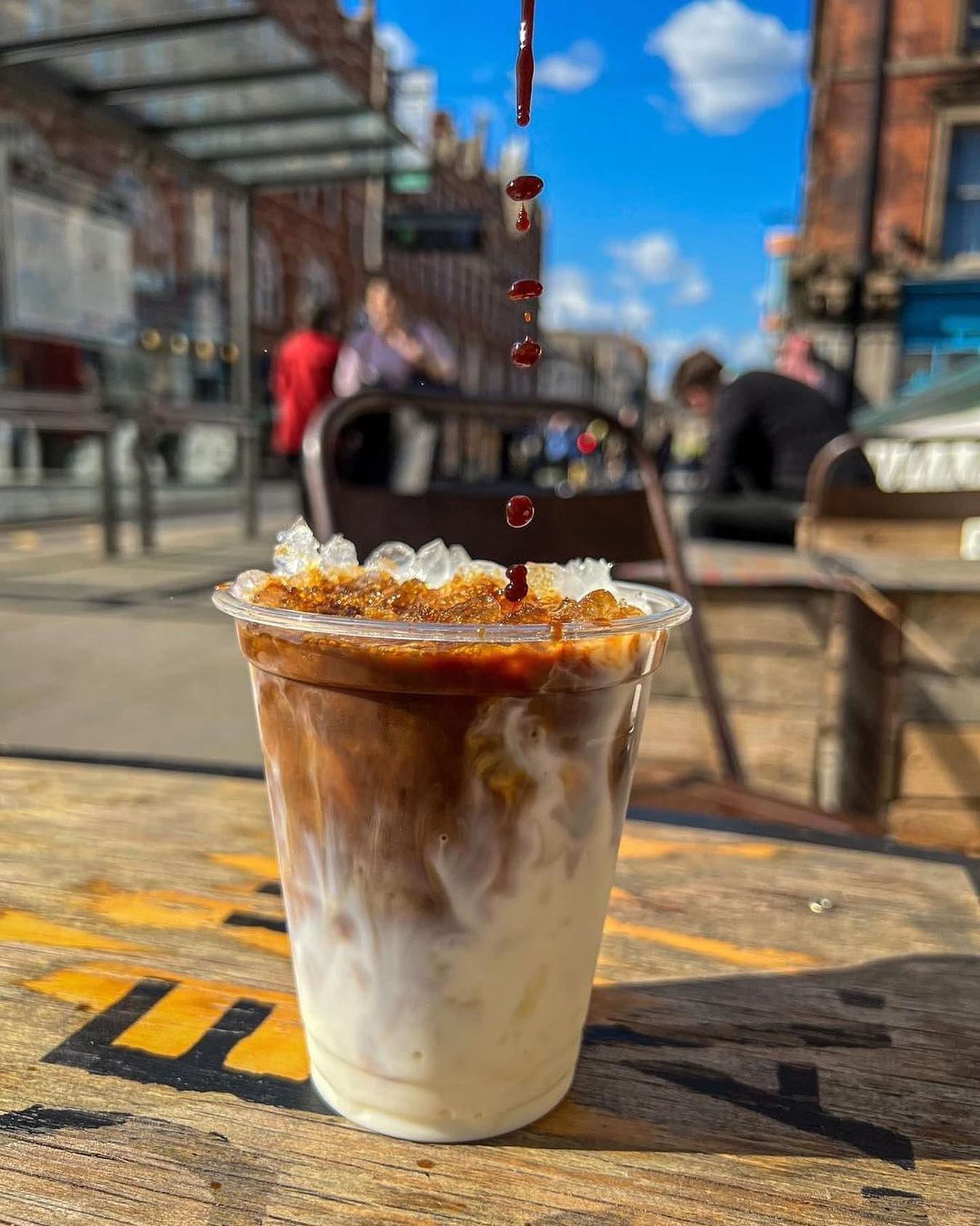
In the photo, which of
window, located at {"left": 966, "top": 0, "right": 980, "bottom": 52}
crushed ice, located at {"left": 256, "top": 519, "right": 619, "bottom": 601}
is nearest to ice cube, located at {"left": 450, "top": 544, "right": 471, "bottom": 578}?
crushed ice, located at {"left": 256, "top": 519, "right": 619, "bottom": 601}

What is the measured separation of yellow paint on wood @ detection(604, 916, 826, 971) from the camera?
0.73 metres

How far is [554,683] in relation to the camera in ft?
1.57

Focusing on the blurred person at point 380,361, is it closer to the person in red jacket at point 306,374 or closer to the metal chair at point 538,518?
the person in red jacket at point 306,374

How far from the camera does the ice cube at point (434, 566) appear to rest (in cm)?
60

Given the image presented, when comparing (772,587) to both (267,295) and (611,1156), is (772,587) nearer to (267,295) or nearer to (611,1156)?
(611,1156)

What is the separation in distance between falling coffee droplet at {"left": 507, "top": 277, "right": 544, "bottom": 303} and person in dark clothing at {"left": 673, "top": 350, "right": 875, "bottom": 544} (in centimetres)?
313

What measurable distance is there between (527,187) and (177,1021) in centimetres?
58

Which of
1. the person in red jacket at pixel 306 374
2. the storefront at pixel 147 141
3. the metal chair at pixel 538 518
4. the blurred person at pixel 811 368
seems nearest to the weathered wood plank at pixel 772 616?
the metal chair at pixel 538 518

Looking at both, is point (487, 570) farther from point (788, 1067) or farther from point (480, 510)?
point (480, 510)

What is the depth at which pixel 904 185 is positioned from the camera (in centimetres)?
1370

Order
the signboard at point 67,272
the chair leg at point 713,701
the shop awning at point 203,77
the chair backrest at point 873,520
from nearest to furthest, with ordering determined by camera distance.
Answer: the chair leg at point 713,701 < the chair backrest at point 873,520 < the shop awning at point 203,77 < the signboard at point 67,272

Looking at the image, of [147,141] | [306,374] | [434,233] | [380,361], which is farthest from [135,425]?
[434,233]

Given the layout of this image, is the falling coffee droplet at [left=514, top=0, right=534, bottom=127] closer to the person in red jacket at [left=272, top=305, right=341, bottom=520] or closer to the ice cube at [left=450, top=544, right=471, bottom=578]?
the ice cube at [left=450, top=544, right=471, bottom=578]

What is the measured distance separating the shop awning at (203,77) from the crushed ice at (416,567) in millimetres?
4375
